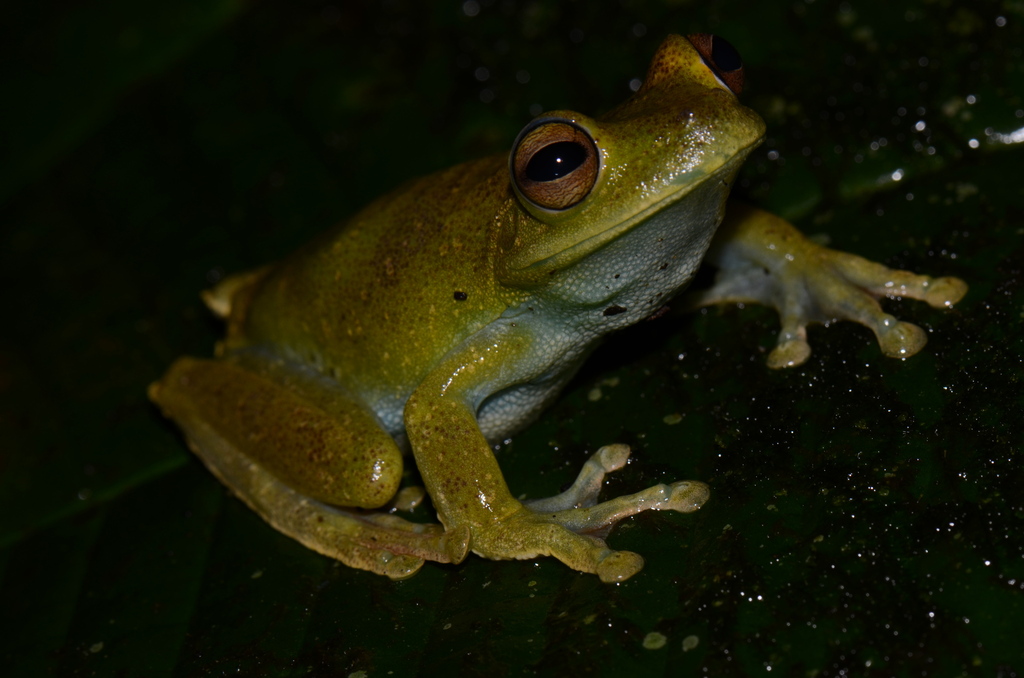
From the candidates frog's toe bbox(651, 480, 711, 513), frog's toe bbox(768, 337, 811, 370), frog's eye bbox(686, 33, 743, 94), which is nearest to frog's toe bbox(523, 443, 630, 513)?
frog's toe bbox(651, 480, 711, 513)

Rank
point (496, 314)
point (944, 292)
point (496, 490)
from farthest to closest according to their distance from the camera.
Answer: point (496, 314) < point (944, 292) < point (496, 490)

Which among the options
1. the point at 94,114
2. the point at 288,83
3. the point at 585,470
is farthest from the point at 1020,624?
the point at 94,114

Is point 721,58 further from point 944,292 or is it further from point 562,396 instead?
point 562,396

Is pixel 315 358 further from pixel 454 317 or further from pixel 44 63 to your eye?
pixel 44 63

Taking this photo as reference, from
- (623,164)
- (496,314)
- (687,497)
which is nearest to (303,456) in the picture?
(496,314)

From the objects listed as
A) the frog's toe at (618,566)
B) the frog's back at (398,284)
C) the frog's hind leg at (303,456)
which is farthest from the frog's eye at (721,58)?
the frog's hind leg at (303,456)

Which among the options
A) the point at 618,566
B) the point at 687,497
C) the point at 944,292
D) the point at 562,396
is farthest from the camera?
the point at 562,396
